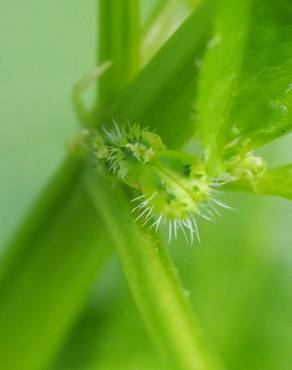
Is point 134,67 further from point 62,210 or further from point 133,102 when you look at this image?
point 62,210

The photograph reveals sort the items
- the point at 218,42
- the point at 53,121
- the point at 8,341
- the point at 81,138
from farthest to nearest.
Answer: the point at 53,121 → the point at 8,341 → the point at 81,138 → the point at 218,42

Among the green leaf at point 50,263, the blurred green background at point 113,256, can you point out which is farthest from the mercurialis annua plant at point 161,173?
the blurred green background at point 113,256

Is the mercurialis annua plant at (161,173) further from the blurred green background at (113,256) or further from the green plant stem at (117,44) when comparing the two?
the blurred green background at (113,256)

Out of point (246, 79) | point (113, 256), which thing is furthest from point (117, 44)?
point (113, 256)

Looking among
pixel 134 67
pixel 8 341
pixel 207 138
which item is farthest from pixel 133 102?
pixel 8 341

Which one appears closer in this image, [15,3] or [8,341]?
[8,341]
